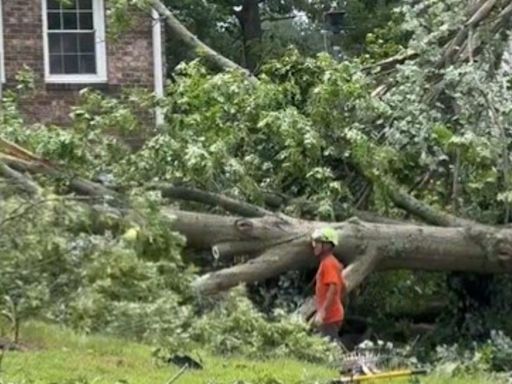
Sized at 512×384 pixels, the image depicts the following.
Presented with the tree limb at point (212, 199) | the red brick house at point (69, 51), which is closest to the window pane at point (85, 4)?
the red brick house at point (69, 51)

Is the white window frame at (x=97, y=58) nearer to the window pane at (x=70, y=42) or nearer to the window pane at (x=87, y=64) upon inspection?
the window pane at (x=87, y=64)

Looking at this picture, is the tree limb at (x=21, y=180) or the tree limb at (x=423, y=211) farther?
the tree limb at (x=423, y=211)

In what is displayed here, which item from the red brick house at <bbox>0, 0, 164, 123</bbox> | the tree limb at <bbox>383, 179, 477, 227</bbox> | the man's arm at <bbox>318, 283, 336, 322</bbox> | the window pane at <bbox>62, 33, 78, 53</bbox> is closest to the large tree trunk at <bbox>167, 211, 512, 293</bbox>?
the tree limb at <bbox>383, 179, 477, 227</bbox>

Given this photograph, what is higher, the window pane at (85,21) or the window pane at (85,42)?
the window pane at (85,21)

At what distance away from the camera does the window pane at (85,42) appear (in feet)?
74.9

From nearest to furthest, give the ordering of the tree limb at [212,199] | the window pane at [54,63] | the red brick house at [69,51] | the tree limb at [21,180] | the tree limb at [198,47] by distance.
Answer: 1. the tree limb at [21,180]
2. the tree limb at [212,199]
3. the tree limb at [198,47]
4. the red brick house at [69,51]
5. the window pane at [54,63]

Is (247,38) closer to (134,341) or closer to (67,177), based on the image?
(67,177)

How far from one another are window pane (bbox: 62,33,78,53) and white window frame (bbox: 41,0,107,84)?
0.26 m

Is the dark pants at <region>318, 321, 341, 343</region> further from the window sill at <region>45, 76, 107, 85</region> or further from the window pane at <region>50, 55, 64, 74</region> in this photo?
the window pane at <region>50, 55, 64, 74</region>

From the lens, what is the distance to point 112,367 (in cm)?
1017

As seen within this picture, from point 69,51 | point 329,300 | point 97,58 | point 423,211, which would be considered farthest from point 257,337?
point 69,51

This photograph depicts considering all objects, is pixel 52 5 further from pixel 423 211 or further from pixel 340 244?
pixel 340 244

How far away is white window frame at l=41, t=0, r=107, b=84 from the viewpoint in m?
22.8

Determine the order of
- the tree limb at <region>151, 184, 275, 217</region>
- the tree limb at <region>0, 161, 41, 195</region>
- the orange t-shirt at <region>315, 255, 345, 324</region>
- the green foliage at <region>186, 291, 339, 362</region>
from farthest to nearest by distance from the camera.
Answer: the tree limb at <region>151, 184, 275, 217</region>, the orange t-shirt at <region>315, 255, 345, 324</region>, the green foliage at <region>186, 291, 339, 362</region>, the tree limb at <region>0, 161, 41, 195</region>
